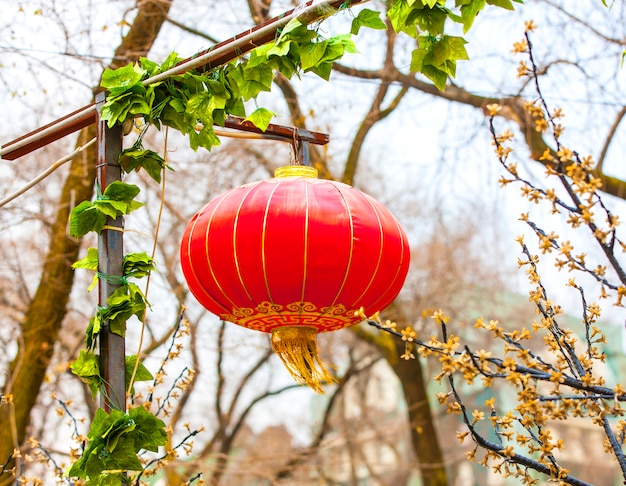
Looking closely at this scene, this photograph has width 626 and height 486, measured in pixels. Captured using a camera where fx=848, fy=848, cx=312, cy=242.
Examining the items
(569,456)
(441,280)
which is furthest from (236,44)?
(569,456)

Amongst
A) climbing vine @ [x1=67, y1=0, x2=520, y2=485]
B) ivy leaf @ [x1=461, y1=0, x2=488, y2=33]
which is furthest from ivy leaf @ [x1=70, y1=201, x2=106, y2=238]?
ivy leaf @ [x1=461, y1=0, x2=488, y2=33]

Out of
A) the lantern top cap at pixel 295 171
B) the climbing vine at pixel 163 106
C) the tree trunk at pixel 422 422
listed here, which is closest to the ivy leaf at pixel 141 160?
the climbing vine at pixel 163 106

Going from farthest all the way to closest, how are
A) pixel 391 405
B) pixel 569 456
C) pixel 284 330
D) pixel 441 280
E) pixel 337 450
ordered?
pixel 391 405, pixel 569 456, pixel 337 450, pixel 441 280, pixel 284 330

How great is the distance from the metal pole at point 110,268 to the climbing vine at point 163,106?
2cm

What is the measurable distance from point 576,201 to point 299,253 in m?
0.89

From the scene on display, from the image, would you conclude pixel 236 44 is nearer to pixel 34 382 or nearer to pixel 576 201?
pixel 576 201

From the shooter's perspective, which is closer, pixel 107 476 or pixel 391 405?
pixel 107 476

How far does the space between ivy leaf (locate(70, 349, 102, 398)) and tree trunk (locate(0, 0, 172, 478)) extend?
9.97 ft

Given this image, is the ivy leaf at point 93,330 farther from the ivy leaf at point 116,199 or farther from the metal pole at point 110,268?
the ivy leaf at point 116,199

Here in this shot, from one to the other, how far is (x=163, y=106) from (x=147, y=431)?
1.01 metres

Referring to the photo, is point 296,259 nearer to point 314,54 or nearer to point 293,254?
point 293,254

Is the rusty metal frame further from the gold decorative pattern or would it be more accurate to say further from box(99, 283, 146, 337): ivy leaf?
the gold decorative pattern

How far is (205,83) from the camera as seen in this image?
2.69 metres

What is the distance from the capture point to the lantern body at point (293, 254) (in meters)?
2.62
